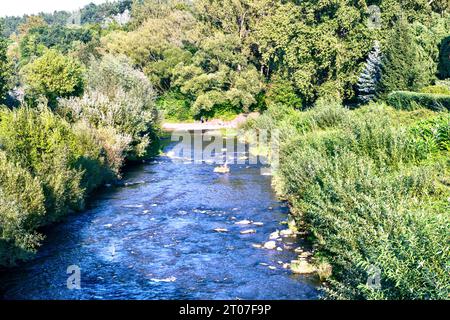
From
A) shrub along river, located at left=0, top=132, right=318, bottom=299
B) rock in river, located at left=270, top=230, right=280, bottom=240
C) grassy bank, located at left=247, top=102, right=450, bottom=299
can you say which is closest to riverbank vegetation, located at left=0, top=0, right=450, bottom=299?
grassy bank, located at left=247, top=102, right=450, bottom=299

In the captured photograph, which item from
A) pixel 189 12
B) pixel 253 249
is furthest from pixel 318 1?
pixel 253 249

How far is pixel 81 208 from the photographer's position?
31062 mm

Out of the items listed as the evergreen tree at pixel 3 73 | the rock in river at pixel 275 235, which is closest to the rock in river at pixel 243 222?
the rock in river at pixel 275 235

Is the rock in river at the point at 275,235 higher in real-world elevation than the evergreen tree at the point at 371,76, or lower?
lower

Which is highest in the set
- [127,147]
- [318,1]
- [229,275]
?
[318,1]

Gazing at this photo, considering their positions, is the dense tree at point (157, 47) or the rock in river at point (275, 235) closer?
the rock in river at point (275, 235)

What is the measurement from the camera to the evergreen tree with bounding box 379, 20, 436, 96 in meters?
55.0

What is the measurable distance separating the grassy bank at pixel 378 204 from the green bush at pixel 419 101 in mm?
11002

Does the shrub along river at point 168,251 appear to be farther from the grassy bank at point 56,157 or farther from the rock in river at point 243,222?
the grassy bank at point 56,157

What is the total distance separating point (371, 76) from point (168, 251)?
1758 inches

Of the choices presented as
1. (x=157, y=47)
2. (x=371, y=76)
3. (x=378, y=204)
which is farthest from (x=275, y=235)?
(x=157, y=47)

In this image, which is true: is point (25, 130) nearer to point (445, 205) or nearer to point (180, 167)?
point (180, 167)

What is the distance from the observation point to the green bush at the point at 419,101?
3912cm

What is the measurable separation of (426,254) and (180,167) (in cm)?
3483
